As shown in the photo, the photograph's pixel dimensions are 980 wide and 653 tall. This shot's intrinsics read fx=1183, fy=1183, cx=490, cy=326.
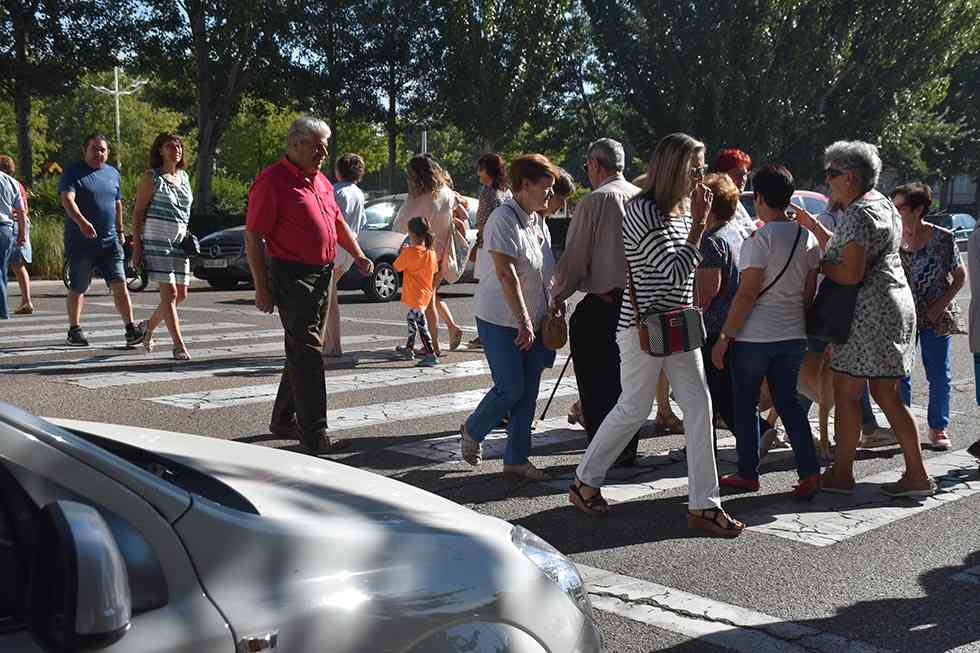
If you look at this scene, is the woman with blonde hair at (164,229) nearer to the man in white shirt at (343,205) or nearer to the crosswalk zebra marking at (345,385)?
the man in white shirt at (343,205)

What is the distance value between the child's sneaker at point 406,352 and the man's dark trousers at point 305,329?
12.9ft

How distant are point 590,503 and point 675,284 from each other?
1.14 meters

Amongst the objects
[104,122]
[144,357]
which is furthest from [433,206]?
[104,122]

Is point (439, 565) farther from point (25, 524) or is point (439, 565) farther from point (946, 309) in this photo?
point (946, 309)

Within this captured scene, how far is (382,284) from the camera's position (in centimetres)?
1686

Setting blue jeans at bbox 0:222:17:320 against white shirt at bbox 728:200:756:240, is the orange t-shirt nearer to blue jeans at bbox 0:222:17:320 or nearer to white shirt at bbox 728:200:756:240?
blue jeans at bbox 0:222:17:320

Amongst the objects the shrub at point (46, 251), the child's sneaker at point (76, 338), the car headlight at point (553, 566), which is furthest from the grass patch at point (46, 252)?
the car headlight at point (553, 566)

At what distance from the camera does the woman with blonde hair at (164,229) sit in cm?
1002

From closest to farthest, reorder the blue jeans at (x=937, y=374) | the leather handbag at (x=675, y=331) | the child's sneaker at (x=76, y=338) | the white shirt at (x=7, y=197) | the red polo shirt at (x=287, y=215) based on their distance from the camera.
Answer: the leather handbag at (x=675, y=331) < the red polo shirt at (x=287, y=215) < the blue jeans at (x=937, y=374) < the child's sneaker at (x=76, y=338) < the white shirt at (x=7, y=197)

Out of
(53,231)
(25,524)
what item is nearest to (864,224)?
(25,524)

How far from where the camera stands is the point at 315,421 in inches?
265

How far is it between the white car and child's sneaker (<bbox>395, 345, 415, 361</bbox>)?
795 cm

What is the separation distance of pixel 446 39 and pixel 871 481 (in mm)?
37711

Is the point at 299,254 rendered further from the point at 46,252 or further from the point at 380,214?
the point at 46,252
